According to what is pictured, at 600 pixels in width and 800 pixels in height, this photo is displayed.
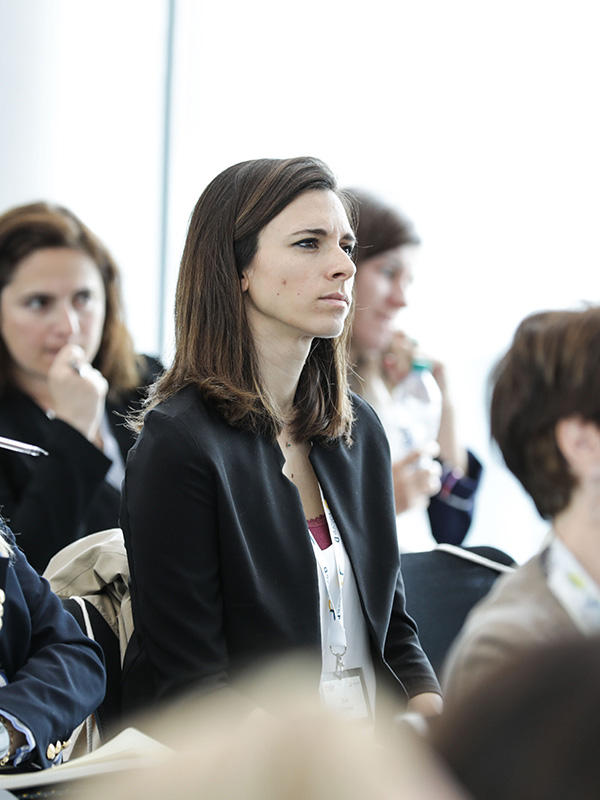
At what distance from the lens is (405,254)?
2391 mm

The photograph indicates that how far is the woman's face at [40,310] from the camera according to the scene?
224cm

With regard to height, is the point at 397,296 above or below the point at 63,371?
above

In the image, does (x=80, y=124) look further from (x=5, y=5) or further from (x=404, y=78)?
(x=404, y=78)

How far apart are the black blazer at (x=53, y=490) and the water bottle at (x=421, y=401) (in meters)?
0.80

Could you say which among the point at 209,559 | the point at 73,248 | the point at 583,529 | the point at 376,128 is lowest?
the point at 209,559

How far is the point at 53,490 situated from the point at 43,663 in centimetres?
75

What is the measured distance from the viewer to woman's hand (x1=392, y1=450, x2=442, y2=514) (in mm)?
2164

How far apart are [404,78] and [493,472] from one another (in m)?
1.29

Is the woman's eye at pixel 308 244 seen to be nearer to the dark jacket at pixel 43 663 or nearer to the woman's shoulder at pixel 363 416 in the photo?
the woman's shoulder at pixel 363 416

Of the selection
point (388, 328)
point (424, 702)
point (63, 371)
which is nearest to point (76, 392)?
point (63, 371)

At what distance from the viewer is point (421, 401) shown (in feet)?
8.39

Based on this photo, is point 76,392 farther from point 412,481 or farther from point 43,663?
point 43,663

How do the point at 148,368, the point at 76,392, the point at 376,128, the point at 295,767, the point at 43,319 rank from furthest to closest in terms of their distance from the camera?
1. the point at 376,128
2. the point at 148,368
3. the point at 43,319
4. the point at 76,392
5. the point at 295,767

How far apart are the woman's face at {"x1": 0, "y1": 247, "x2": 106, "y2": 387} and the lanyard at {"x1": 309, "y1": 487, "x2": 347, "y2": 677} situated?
39.0 inches
